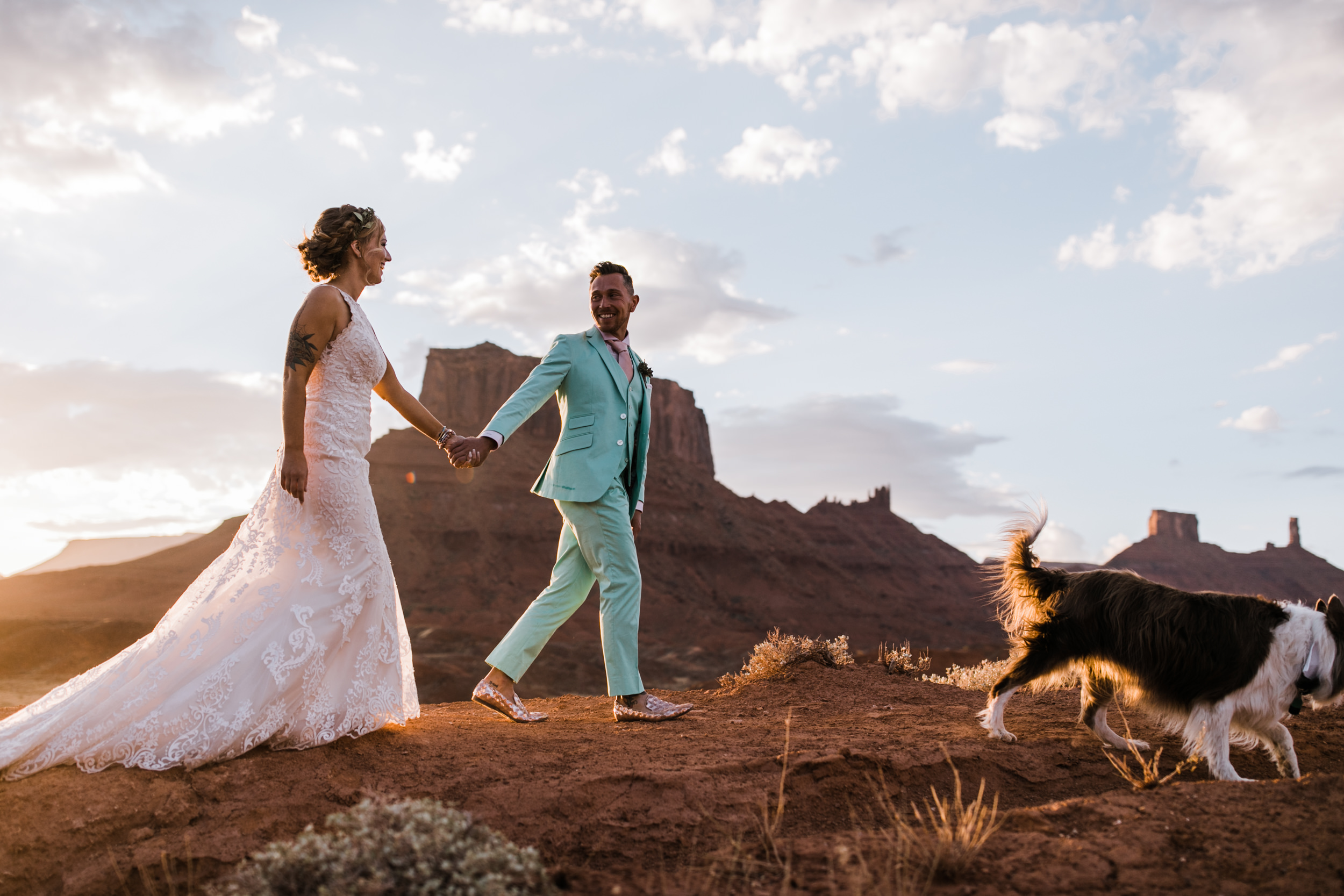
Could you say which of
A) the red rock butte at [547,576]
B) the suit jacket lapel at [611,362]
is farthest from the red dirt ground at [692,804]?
the red rock butte at [547,576]

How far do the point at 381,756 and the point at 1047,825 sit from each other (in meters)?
2.72

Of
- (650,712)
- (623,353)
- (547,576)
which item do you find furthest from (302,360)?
(547,576)

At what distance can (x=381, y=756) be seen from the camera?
369cm

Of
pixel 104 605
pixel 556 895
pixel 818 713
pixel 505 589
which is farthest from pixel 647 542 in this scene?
pixel 556 895

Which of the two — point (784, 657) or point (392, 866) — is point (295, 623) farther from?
point (784, 657)

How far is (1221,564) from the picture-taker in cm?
7650

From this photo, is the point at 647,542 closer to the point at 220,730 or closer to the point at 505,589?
the point at 505,589

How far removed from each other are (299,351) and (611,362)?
1814 mm

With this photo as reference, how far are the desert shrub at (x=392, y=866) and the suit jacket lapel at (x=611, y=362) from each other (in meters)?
3.13

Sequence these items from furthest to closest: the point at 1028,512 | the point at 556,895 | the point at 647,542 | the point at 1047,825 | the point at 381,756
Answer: the point at 647,542 → the point at 1028,512 → the point at 381,756 → the point at 1047,825 → the point at 556,895

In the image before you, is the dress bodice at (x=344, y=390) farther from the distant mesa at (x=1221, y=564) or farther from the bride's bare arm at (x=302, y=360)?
the distant mesa at (x=1221, y=564)

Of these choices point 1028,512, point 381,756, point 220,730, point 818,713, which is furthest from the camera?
point 818,713

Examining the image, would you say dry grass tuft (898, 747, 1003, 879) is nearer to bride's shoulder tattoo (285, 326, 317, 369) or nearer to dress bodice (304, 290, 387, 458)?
dress bodice (304, 290, 387, 458)

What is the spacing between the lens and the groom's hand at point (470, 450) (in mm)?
4504
